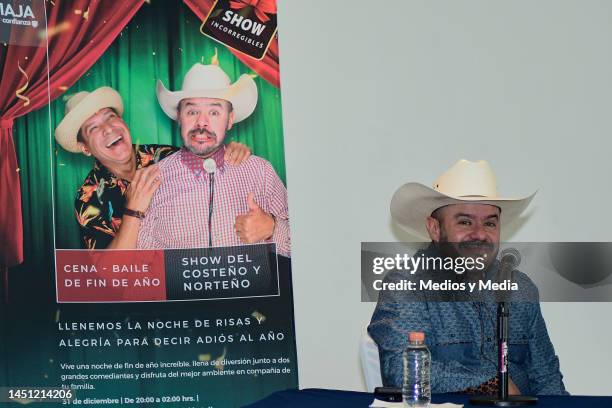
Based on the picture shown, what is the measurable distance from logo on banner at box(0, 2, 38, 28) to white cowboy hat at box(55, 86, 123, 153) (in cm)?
36

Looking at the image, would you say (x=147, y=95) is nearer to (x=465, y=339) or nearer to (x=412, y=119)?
(x=412, y=119)

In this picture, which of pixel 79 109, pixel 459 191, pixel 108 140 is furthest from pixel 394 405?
pixel 79 109

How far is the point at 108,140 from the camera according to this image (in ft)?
12.5

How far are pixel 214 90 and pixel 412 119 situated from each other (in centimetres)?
84

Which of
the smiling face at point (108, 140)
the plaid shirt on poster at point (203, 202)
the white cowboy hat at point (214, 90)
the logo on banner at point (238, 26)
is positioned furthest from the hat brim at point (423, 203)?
the smiling face at point (108, 140)

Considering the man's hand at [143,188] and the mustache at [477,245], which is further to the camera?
the man's hand at [143,188]

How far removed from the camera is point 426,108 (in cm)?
391

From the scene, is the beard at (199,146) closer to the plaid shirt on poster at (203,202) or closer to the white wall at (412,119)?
the plaid shirt on poster at (203,202)

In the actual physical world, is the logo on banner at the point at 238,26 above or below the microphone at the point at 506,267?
above

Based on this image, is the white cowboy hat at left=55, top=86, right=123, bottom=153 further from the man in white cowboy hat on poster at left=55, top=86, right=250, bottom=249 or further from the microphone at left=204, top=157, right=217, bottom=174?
the microphone at left=204, top=157, right=217, bottom=174

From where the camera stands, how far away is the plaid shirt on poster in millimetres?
3783

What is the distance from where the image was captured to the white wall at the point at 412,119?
153 inches

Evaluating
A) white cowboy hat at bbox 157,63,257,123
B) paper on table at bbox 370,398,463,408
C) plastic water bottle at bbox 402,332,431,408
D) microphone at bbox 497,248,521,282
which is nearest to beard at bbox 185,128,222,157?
white cowboy hat at bbox 157,63,257,123

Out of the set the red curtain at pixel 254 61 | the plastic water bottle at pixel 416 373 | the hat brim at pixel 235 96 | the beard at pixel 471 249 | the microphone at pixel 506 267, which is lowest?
the plastic water bottle at pixel 416 373
